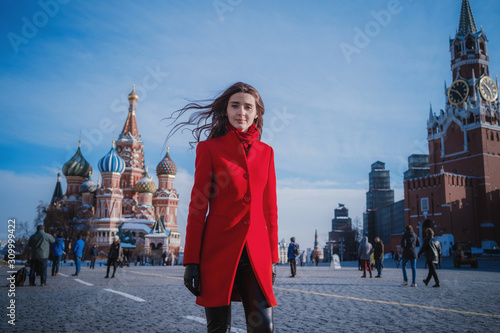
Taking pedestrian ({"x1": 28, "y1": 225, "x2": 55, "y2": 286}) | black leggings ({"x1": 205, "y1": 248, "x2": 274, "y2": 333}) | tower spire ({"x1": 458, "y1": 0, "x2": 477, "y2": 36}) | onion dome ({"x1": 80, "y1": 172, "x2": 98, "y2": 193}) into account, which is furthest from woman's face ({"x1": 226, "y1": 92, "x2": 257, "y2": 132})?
tower spire ({"x1": 458, "y1": 0, "x2": 477, "y2": 36})

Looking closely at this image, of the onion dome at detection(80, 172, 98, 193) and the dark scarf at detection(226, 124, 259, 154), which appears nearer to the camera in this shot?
the dark scarf at detection(226, 124, 259, 154)

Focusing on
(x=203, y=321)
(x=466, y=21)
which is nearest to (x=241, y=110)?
(x=203, y=321)

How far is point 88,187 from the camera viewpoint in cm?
6831

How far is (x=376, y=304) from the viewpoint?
6977 mm

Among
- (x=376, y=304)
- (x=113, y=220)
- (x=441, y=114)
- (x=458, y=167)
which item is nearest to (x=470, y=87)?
(x=441, y=114)

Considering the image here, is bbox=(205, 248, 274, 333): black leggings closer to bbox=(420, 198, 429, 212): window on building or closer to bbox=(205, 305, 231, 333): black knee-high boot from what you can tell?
bbox=(205, 305, 231, 333): black knee-high boot

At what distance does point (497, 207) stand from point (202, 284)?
69.0m

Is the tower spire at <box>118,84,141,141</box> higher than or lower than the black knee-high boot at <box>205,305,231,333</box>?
higher

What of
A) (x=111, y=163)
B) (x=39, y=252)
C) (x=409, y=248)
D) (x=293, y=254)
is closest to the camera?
(x=39, y=252)

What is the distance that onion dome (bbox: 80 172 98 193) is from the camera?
224ft

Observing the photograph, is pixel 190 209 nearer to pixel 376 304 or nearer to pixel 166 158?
pixel 376 304

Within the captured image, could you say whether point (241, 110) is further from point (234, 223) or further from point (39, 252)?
point (39, 252)

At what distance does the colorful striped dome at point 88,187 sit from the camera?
224 ft

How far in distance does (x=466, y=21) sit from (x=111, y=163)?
63756 mm
